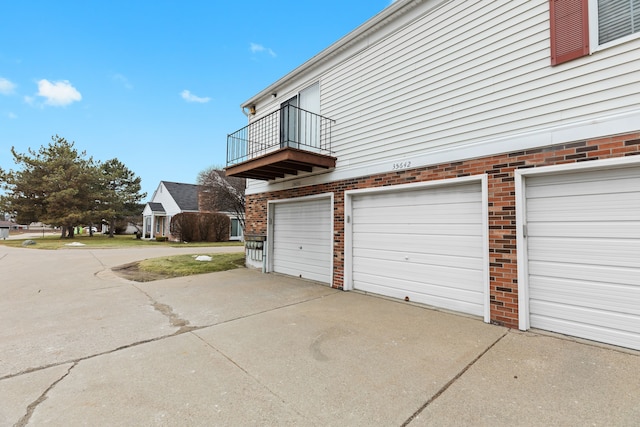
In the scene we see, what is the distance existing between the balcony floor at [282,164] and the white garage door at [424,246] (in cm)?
120

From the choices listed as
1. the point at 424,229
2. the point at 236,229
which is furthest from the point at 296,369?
the point at 236,229

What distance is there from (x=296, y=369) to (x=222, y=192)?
77.2 ft

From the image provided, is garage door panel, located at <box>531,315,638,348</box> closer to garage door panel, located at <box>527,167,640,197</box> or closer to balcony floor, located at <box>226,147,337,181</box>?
garage door panel, located at <box>527,167,640,197</box>

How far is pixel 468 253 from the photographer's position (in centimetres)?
466

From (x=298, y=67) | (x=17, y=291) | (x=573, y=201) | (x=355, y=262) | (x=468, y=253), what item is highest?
(x=298, y=67)

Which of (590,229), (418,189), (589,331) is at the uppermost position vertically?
(418,189)

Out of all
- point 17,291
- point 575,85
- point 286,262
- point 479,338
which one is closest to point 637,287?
point 479,338

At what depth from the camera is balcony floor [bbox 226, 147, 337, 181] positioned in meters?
6.17

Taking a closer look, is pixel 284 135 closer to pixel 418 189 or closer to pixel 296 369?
pixel 418 189

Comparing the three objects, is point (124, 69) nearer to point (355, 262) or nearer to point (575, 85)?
point (355, 262)

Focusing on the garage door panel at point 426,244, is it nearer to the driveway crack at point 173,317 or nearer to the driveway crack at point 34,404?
the driveway crack at point 173,317

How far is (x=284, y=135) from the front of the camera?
27.8ft

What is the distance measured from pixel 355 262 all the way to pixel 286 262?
265cm

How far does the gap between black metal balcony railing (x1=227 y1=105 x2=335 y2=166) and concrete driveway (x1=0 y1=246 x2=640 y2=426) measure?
4.11 metres
